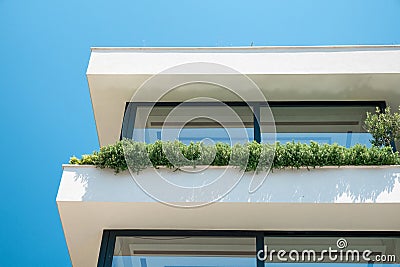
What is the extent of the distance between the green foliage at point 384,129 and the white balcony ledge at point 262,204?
89 centimetres

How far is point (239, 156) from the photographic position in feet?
22.7

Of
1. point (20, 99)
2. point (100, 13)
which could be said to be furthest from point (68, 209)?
point (100, 13)

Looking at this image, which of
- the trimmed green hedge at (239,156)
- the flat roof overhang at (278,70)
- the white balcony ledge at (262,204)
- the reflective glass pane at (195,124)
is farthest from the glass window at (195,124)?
the white balcony ledge at (262,204)

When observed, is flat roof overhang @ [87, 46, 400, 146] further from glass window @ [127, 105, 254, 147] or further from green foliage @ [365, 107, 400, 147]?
green foliage @ [365, 107, 400, 147]

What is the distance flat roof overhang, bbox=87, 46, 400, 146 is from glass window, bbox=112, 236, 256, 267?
2383 millimetres

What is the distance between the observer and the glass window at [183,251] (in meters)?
6.65

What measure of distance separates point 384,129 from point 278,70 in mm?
1551

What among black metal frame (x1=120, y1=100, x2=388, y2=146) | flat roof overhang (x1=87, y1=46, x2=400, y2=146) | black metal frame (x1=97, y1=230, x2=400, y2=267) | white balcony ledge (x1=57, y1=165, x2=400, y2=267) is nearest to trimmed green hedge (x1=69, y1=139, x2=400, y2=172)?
white balcony ledge (x1=57, y1=165, x2=400, y2=267)

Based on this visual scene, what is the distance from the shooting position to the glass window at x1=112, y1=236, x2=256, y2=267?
6652mm

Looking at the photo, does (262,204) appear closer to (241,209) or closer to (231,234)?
(241,209)

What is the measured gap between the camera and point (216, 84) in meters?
8.61

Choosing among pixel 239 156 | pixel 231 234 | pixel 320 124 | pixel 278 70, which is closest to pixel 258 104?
pixel 278 70

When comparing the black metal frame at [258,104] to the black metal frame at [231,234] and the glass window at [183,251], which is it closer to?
the black metal frame at [231,234]

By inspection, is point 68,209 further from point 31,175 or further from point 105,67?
point 31,175
